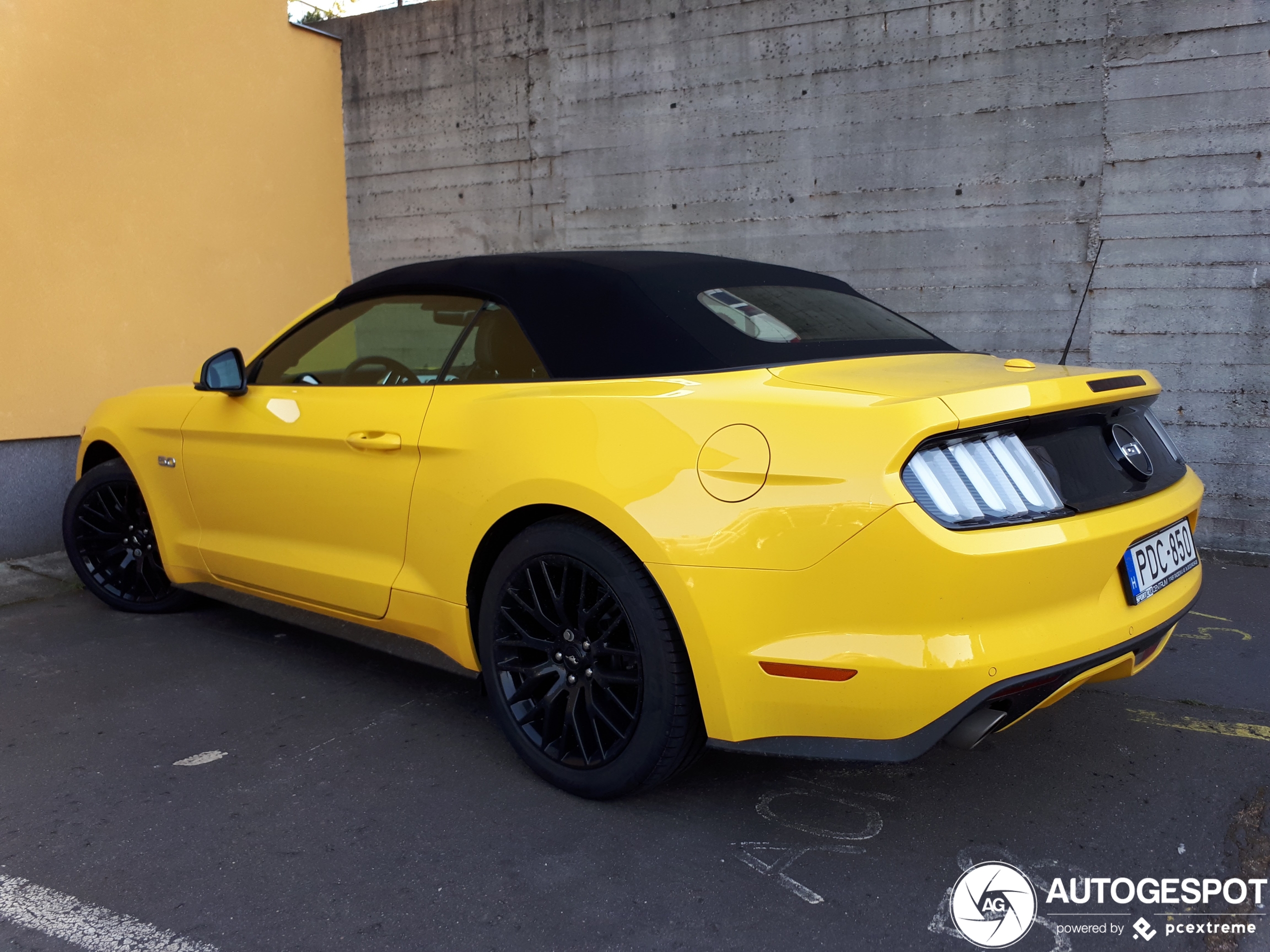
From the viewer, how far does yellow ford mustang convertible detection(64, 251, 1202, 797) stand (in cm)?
205

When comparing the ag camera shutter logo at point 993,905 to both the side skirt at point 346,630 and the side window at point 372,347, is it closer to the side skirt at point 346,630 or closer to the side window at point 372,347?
the side skirt at point 346,630

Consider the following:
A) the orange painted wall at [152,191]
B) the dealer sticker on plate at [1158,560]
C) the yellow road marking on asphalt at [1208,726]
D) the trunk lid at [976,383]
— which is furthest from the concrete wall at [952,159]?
the dealer sticker on plate at [1158,560]

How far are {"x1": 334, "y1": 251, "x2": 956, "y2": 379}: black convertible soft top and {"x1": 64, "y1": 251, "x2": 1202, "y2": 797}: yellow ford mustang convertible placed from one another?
1 centimetres

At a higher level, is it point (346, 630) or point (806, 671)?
point (806, 671)

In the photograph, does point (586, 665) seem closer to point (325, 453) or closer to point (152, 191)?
point (325, 453)

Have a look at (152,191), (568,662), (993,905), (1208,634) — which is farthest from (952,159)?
(152,191)

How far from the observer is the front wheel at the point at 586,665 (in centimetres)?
235

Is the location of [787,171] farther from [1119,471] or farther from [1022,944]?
[1022,944]

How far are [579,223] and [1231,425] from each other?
168 inches

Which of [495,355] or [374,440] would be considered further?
[374,440]

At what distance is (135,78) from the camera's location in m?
6.10

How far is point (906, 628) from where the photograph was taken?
80.1 inches

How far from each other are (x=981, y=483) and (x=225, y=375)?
109 inches

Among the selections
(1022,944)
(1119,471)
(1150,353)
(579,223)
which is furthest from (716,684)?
(579,223)
